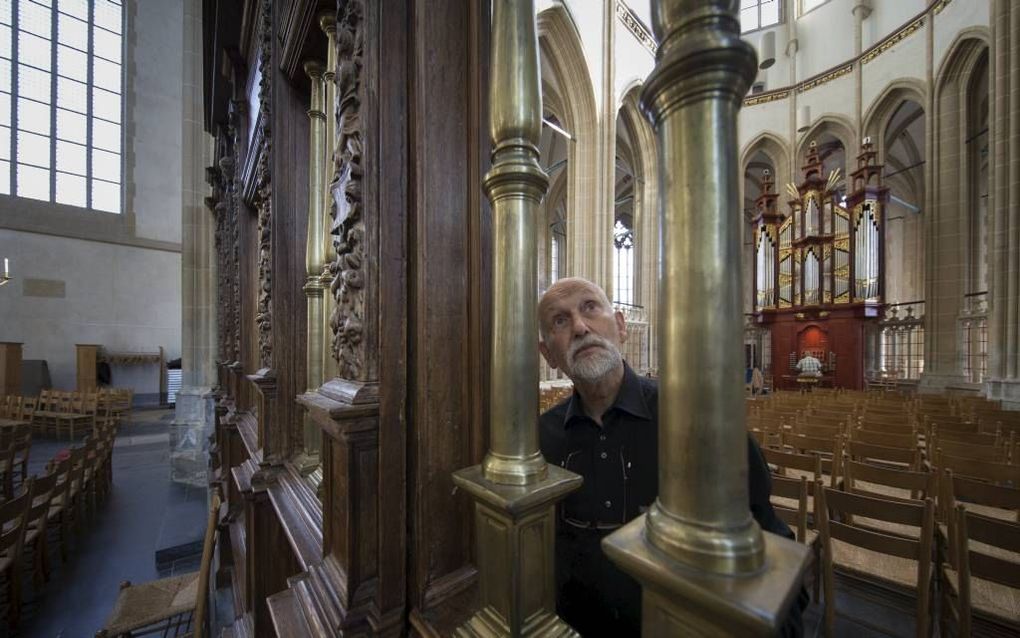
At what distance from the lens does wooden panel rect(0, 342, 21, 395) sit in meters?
8.51

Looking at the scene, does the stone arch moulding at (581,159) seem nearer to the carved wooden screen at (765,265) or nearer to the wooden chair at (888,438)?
the wooden chair at (888,438)

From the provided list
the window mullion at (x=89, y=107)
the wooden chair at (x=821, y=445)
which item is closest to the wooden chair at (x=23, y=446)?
the window mullion at (x=89, y=107)

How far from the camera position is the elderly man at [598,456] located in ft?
3.42

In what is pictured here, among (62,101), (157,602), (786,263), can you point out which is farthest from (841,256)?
(62,101)

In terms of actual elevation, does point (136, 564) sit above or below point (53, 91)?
below

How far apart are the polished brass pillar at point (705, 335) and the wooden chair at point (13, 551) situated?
13.3 feet

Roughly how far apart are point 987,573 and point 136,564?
553 centimetres

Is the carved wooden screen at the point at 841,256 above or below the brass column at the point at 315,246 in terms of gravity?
above

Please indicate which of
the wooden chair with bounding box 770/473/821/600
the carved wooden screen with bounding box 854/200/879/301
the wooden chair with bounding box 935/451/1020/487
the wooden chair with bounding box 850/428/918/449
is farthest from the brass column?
the carved wooden screen with bounding box 854/200/879/301

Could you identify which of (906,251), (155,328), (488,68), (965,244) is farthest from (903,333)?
(155,328)

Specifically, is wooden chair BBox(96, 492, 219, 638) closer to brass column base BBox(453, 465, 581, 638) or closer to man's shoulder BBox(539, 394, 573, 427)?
man's shoulder BBox(539, 394, 573, 427)

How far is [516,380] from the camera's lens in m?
0.68

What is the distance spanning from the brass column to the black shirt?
1119 mm

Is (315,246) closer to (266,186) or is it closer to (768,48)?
(266,186)
